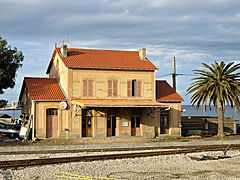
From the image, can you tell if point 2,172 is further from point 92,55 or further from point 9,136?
point 92,55

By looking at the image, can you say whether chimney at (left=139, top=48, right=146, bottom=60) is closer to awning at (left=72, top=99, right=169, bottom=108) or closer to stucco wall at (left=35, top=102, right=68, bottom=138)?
awning at (left=72, top=99, right=169, bottom=108)

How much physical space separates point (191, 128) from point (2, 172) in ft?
85.4

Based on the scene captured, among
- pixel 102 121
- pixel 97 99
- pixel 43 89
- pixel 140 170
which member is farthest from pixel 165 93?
pixel 140 170

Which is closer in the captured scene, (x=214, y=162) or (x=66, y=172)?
(x=66, y=172)

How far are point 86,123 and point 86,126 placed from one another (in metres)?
0.28

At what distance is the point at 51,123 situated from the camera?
3014 cm

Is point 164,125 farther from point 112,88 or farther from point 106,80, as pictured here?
point 106,80

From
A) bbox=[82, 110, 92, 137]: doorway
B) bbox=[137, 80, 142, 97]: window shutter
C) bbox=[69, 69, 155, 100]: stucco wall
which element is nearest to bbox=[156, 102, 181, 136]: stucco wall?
bbox=[69, 69, 155, 100]: stucco wall

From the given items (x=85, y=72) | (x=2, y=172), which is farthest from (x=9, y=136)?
(x=2, y=172)

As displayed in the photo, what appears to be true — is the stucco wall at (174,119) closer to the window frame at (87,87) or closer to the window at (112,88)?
the window at (112,88)

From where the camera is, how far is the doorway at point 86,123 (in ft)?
102

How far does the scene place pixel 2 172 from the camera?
13.8m

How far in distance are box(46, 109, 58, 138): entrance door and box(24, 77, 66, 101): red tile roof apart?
4.56 feet

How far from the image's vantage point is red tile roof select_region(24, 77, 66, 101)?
30030 millimetres
